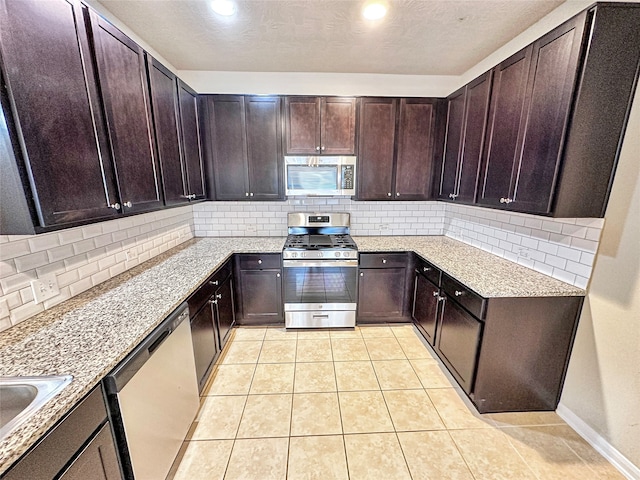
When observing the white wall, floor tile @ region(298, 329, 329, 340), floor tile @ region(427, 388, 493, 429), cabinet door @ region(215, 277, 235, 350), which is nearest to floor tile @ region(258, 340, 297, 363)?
floor tile @ region(298, 329, 329, 340)

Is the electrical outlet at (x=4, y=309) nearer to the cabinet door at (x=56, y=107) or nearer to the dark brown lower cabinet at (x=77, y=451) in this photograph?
the cabinet door at (x=56, y=107)

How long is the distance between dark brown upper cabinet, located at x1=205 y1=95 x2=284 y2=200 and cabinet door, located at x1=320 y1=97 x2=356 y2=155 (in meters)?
0.48

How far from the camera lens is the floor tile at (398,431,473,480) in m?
1.50

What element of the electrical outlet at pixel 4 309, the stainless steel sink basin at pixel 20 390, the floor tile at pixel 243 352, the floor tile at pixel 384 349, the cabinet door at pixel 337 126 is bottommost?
the floor tile at pixel 384 349

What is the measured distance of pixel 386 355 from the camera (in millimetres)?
2521

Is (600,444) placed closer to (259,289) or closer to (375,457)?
(375,457)

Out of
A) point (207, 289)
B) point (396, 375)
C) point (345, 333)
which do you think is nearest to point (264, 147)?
point (207, 289)

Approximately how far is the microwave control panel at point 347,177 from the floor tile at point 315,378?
1817 millimetres

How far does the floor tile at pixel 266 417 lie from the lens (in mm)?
1748

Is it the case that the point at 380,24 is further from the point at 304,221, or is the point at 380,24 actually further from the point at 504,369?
the point at 504,369

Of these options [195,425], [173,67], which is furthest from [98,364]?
[173,67]

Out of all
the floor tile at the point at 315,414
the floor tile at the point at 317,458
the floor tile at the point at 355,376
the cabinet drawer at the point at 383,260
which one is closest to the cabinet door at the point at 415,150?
the cabinet drawer at the point at 383,260

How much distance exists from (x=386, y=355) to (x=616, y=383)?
149 centimetres

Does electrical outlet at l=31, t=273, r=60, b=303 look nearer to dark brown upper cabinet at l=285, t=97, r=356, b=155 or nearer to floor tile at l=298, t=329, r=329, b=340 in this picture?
floor tile at l=298, t=329, r=329, b=340
